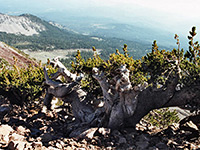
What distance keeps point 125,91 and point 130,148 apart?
320 centimetres

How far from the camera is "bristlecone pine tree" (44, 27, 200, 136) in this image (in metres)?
10.4

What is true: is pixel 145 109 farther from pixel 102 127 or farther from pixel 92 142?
pixel 92 142

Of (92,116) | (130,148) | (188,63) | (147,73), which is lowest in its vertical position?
(130,148)

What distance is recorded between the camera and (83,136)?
9930mm

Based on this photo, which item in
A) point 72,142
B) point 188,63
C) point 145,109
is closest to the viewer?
point 72,142

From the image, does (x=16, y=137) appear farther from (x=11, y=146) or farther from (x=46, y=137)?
(x=46, y=137)

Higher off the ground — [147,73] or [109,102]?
[147,73]

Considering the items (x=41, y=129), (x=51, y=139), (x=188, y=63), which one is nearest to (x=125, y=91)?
(x=188, y=63)

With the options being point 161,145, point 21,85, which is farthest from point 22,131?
point 161,145

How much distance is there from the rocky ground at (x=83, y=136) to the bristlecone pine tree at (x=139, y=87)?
872 millimetres

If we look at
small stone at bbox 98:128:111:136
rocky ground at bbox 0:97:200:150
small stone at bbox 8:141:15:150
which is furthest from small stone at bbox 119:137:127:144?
small stone at bbox 8:141:15:150

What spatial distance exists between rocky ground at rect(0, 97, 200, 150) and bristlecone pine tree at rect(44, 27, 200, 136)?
87 cm

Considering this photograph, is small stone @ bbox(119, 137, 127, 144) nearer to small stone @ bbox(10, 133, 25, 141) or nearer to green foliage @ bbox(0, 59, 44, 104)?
small stone @ bbox(10, 133, 25, 141)

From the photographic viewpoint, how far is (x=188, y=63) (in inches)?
418
